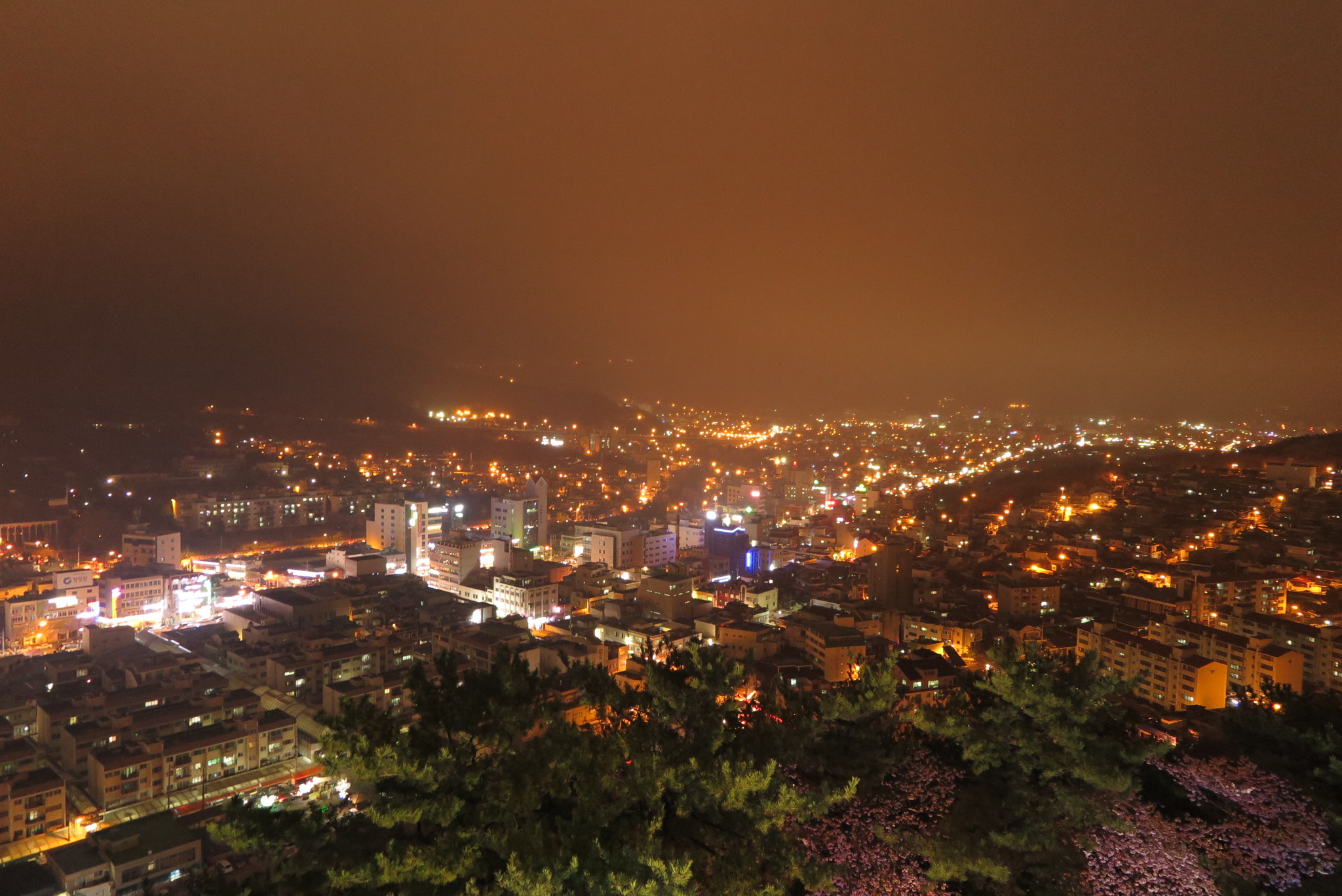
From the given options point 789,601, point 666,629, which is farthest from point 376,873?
point 789,601

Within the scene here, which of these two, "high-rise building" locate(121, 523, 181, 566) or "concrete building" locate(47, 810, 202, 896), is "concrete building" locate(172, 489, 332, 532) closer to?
"high-rise building" locate(121, 523, 181, 566)

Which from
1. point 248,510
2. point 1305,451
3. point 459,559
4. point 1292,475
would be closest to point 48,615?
point 459,559

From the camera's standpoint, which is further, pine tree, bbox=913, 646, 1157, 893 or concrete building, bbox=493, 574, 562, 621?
concrete building, bbox=493, 574, 562, 621

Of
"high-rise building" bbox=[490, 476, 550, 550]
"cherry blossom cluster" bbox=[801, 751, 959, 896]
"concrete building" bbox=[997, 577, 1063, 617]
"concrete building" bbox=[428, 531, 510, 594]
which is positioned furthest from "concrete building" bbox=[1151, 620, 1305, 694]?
"high-rise building" bbox=[490, 476, 550, 550]

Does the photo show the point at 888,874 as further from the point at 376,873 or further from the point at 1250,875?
the point at 376,873

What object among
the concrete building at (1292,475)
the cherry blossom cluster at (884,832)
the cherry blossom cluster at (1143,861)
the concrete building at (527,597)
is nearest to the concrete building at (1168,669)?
the cherry blossom cluster at (1143,861)

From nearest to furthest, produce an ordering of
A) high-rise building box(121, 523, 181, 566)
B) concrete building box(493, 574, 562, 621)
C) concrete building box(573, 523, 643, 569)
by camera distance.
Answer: concrete building box(493, 574, 562, 621) → high-rise building box(121, 523, 181, 566) → concrete building box(573, 523, 643, 569)

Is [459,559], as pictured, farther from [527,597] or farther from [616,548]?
[616,548]

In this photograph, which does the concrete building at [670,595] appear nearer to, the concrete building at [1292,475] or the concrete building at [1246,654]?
the concrete building at [1246,654]
